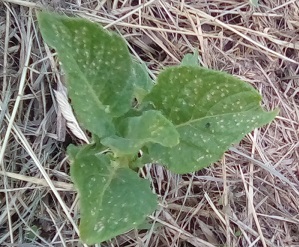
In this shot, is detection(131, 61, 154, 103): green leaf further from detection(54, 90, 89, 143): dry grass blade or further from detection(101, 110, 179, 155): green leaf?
detection(54, 90, 89, 143): dry grass blade

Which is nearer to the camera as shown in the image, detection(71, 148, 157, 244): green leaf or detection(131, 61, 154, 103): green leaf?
detection(71, 148, 157, 244): green leaf

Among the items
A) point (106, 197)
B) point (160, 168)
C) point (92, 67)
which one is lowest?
point (160, 168)

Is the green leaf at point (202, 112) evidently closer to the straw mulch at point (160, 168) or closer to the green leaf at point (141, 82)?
the green leaf at point (141, 82)

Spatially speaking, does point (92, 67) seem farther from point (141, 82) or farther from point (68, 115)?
point (68, 115)

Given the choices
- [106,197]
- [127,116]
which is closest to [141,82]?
[127,116]

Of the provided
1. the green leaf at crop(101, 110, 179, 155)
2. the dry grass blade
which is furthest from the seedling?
the dry grass blade

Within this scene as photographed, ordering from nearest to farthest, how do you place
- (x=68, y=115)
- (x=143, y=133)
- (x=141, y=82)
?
(x=143, y=133), (x=141, y=82), (x=68, y=115)
